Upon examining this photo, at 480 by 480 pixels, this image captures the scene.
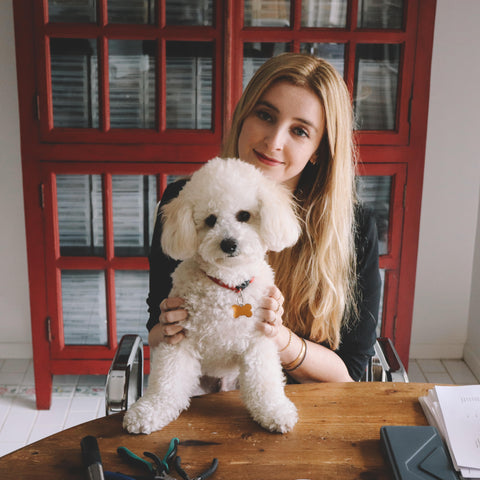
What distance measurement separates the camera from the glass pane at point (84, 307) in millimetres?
2463

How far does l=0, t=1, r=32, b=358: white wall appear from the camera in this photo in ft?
8.21

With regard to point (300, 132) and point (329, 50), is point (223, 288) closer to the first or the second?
point (300, 132)

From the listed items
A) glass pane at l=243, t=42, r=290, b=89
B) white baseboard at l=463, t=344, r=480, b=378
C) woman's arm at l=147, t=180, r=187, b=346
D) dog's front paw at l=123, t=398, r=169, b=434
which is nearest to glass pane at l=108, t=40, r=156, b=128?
glass pane at l=243, t=42, r=290, b=89

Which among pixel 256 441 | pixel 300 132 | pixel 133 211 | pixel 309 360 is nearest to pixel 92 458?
pixel 256 441

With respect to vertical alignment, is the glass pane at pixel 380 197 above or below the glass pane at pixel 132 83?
below

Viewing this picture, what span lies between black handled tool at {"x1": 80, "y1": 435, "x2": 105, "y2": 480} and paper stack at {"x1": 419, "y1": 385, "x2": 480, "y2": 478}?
0.55 metres

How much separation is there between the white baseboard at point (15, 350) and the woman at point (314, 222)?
1.65 m

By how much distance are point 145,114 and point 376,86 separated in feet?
3.34

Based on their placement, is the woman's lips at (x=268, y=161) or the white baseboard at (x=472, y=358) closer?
the woman's lips at (x=268, y=161)

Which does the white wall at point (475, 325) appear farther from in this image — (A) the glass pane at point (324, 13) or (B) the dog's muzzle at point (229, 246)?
(B) the dog's muzzle at point (229, 246)

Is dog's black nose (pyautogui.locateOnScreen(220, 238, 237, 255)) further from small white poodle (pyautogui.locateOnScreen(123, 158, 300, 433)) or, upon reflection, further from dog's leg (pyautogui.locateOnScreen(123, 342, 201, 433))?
dog's leg (pyautogui.locateOnScreen(123, 342, 201, 433))

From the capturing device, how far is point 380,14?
88.6 inches

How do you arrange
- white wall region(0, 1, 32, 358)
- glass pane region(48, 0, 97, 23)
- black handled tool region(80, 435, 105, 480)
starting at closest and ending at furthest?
black handled tool region(80, 435, 105, 480), glass pane region(48, 0, 97, 23), white wall region(0, 1, 32, 358)

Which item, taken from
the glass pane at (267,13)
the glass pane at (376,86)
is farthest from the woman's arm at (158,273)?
the glass pane at (376,86)
